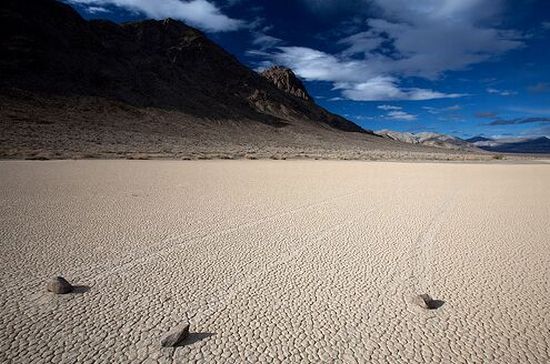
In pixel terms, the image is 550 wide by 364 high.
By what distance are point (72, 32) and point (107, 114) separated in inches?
1097

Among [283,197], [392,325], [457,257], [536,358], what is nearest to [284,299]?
[392,325]

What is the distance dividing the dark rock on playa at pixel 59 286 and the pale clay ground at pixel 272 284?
68 millimetres

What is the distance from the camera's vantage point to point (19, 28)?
59500 millimetres

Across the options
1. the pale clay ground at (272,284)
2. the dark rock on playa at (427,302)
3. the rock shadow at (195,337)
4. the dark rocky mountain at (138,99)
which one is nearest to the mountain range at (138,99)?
the dark rocky mountain at (138,99)

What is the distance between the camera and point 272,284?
128 inches

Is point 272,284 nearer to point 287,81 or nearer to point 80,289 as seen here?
point 80,289

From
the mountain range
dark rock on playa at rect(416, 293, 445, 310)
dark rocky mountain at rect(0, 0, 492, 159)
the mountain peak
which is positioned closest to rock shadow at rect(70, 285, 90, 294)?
dark rock on playa at rect(416, 293, 445, 310)

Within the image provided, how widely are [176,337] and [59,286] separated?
139 centimetres

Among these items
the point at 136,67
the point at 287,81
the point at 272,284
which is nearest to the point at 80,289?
the point at 272,284

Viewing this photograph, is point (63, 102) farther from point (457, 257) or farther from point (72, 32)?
point (457, 257)

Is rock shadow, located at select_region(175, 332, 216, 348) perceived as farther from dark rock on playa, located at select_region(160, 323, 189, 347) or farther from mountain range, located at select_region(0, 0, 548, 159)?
mountain range, located at select_region(0, 0, 548, 159)

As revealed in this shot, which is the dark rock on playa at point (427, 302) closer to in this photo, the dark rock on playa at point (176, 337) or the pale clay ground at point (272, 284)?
the pale clay ground at point (272, 284)

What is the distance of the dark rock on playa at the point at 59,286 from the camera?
2916mm

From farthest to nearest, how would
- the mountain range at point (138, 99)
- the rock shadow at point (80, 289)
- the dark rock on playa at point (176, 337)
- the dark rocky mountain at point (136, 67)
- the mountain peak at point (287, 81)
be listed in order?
the mountain peak at point (287, 81) < the dark rocky mountain at point (136, 67) < the mountain range at point (138, 99) < the rock shadow at point (80, 289) < the dark rock on playa at point (176, 337)
